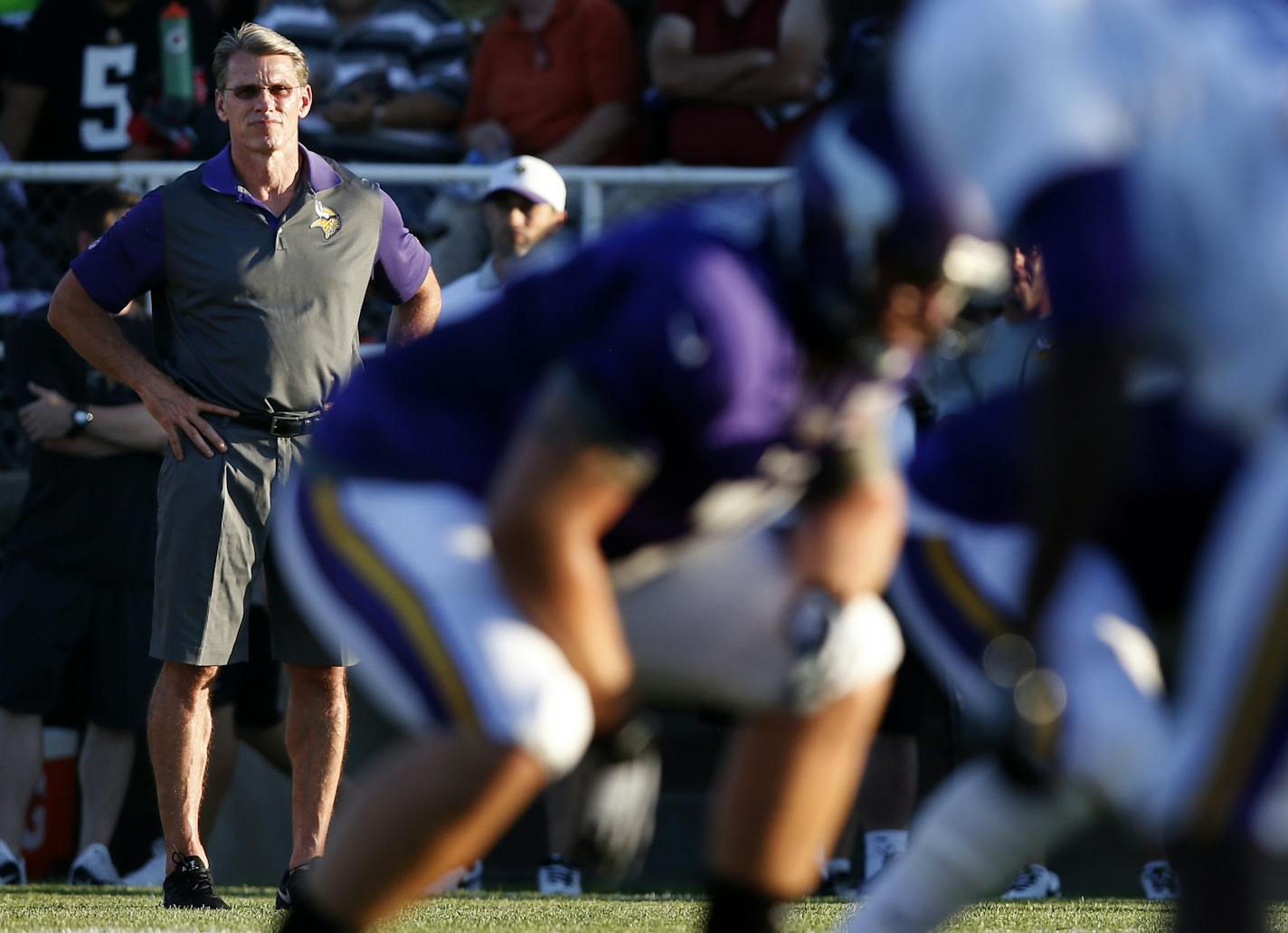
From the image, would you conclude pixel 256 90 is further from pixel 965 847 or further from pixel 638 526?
pixel 965 847

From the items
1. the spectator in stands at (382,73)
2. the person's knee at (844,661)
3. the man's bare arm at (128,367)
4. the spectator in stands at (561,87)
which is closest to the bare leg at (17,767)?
the man's bare arm at (128,367)

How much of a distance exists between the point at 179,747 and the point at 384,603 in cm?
292

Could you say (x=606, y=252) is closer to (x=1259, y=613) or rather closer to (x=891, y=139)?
(x=891, y=139)

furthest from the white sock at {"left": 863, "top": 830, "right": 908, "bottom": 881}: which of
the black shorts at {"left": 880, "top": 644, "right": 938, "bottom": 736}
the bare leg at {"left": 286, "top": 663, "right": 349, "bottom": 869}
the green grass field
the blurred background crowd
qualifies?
the bare leg at {"left": 286, "top": 663, "right": 349, "bottom": 869}

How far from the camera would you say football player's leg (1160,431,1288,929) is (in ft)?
8.23

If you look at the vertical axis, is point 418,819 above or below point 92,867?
above

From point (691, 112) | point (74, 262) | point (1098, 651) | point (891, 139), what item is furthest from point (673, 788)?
point (891, 139)

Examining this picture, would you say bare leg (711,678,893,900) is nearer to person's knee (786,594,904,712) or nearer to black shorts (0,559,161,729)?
person's knee (786,594,904,712)

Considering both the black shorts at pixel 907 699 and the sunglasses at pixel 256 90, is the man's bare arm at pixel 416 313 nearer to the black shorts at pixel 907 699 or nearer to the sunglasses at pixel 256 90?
the sunglasses at pixel 256 90

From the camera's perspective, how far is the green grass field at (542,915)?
4812 mm

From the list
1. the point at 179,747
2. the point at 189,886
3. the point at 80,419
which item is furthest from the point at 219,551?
the point at 80,419

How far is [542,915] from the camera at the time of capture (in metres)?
5.20

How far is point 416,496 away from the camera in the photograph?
9.07 ft

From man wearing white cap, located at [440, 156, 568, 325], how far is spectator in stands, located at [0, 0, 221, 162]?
1.62 m
